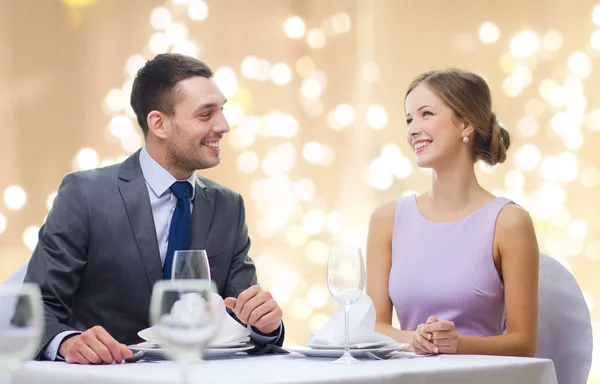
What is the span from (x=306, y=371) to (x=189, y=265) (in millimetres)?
234

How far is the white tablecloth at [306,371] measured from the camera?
44.4 inches

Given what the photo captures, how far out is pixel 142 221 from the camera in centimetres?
183

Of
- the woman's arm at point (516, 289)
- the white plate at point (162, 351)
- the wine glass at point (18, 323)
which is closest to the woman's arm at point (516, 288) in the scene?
the woman's arm at point (516, 289)

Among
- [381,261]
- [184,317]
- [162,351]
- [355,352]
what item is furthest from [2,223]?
[184,317]

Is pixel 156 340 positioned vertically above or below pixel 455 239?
below

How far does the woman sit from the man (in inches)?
15.8

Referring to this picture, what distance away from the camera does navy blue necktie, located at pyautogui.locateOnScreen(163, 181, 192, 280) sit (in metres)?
1.84

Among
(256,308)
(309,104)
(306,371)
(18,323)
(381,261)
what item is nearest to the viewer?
(18,323)

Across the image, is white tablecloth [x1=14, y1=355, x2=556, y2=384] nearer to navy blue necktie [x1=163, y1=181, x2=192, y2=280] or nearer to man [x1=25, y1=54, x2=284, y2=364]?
man [x1=25, y1=54, x2=284, y2=364]

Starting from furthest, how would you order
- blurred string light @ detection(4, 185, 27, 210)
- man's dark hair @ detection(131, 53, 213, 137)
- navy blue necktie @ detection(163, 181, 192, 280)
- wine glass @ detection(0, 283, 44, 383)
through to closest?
blurred string light @ detection(4, 185, 27, 210)
man's dark hair @ detection(131, 53, 213, 137)
navy blue necktie @ detection(163, 181, 192, 280)
wine glass @ detection(0, 283, 44, 383)

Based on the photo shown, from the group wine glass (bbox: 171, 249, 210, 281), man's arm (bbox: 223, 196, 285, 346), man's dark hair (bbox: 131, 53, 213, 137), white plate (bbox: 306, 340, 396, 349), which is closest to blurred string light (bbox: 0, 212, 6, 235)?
man's dark hair (bbox: 131, 53, 213, 137)

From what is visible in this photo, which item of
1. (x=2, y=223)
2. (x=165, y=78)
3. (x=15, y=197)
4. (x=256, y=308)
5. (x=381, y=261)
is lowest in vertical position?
(x=256, y=308)

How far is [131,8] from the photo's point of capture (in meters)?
3.51

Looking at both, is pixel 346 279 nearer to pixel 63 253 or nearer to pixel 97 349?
pixel 97 349
